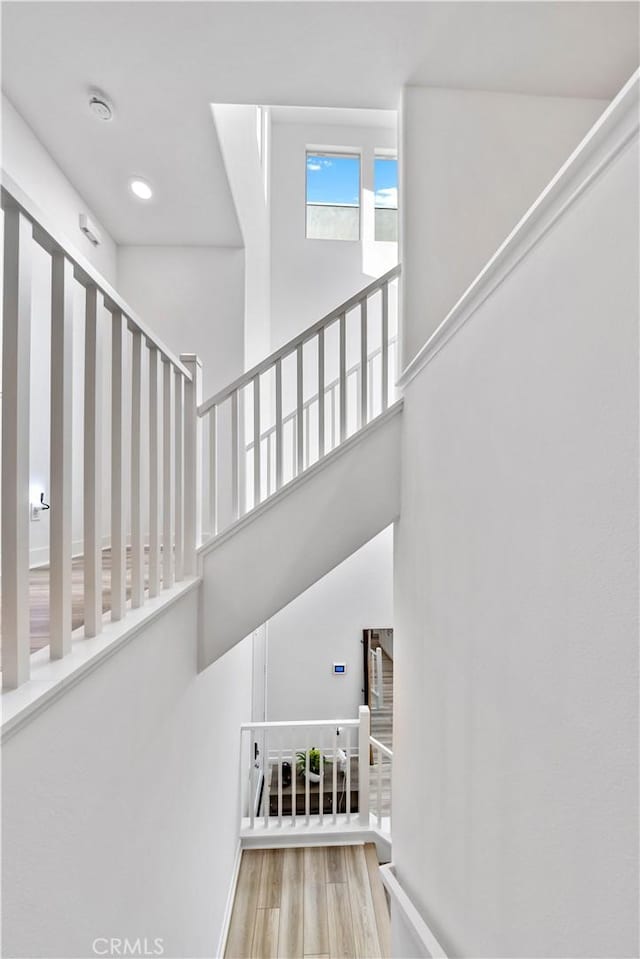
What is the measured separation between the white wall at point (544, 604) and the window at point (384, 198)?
16.6 feet

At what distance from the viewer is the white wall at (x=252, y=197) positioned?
118 inches

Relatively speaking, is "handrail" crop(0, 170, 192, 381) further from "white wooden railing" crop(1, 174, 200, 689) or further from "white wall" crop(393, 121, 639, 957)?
"white wall" crop(393, 121, 639, 957)

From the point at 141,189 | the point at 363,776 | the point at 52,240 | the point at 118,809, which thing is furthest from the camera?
the point at 363,776

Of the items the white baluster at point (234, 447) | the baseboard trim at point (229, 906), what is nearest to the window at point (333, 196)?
the white baluster at point (234, 447)

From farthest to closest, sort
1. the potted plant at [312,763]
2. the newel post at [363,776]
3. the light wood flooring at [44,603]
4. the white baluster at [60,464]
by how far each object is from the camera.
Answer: the potted plant at [312,763], the newel post at [363,776], the light wood flooring at [44,603], the white baluster at [60,464]

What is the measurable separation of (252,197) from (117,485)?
11.9 feet

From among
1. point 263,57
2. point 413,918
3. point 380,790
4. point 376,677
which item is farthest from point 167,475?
point 376,677

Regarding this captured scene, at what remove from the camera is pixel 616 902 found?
2.37ft

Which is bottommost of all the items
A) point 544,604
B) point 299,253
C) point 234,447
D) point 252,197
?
point 544,604

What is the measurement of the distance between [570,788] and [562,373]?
0.70 metres

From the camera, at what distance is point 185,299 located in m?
3.77

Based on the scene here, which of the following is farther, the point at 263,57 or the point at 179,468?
the point at 263,57

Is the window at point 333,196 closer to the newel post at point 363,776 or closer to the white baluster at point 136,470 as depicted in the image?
the white baluster at point 136,470

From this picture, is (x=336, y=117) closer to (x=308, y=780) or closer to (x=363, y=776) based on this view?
(x=363, y=776)
